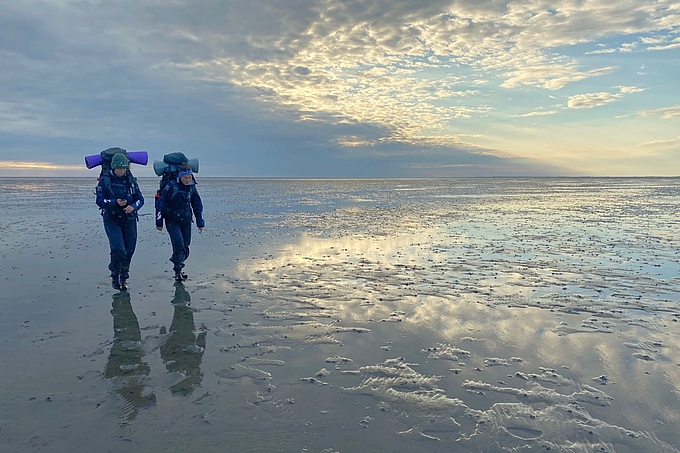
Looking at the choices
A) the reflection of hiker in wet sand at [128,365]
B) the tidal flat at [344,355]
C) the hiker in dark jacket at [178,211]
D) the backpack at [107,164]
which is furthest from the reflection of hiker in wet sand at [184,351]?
the backpack at [107,164]

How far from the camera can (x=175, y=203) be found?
1054 cm

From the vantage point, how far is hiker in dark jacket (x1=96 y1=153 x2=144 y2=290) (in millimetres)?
9375

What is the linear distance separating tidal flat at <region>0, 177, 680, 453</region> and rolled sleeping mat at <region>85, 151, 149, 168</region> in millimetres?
2672

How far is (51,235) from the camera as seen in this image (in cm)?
1789

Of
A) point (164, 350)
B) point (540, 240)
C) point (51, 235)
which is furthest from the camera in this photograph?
point (51, 235)

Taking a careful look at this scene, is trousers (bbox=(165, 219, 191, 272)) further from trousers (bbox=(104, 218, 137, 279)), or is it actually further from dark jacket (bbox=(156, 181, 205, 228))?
trousers (bbox=(104, 218, 137, 279))

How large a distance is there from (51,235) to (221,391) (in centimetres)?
1630

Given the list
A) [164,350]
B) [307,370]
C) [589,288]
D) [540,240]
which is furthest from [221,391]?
[540,240]

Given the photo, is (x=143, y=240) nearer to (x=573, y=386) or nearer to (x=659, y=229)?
(x=573, y=386)

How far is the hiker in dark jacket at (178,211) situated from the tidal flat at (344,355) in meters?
0.67

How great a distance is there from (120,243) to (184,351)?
4.41 meters

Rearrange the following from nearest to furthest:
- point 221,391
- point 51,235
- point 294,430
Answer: point 294,430 < point 221,391 < point 51,235

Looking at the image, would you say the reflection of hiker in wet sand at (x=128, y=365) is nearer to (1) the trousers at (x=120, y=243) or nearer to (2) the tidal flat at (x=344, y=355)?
(2) the tidal flat at (x=344, y=355)

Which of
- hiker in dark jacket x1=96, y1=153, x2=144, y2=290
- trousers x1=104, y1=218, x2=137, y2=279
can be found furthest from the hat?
trousers x1=104, y1=218, x2=137, y2=279
